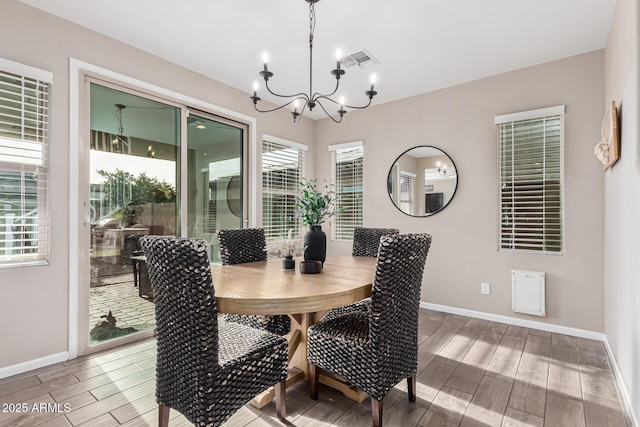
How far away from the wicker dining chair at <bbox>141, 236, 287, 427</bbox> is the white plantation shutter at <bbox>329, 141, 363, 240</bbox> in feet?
11.1

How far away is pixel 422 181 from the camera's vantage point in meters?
4.09

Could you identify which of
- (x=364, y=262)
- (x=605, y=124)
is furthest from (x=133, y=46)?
(x=605, y=124)

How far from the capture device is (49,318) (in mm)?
2461

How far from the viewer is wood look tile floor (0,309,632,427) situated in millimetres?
1829

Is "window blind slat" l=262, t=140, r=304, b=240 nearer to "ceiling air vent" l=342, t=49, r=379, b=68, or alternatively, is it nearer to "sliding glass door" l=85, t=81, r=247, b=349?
"sliding glass door" l=85, t=81, r=247, b=349

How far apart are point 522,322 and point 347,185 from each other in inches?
109

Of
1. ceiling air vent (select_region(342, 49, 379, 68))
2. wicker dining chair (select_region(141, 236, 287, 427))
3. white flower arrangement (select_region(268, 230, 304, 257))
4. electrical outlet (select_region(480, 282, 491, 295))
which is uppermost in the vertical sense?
ceiling air vent (select_region(342, 49, 379, 68))


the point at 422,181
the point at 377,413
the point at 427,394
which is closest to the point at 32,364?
the point at 377,413

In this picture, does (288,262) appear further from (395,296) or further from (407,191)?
(407,191)

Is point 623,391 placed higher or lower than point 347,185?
lower

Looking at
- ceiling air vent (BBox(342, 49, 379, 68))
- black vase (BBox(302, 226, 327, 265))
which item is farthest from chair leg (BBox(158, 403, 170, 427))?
ceiling air vent (BBox(342, 49, 379, 68))

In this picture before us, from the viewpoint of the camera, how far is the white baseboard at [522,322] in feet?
10.0

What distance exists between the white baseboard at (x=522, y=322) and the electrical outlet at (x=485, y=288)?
0.75ft

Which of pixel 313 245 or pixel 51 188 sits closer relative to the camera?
pixel 313 245
